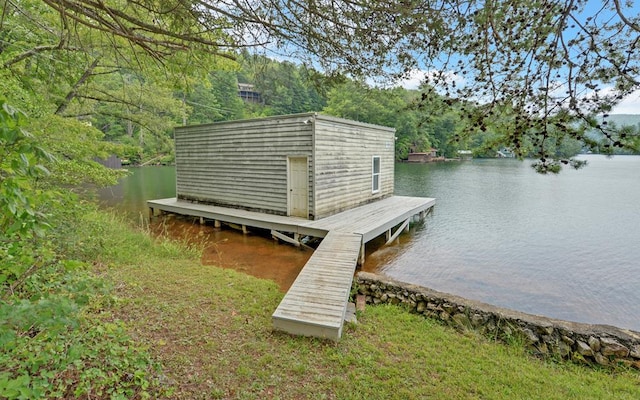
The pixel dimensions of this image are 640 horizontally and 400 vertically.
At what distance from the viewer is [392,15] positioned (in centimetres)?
253

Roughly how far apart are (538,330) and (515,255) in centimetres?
476

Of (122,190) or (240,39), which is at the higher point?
(240,39)

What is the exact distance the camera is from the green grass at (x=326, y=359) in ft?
8.98

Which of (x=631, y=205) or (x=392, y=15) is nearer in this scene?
(x=392, y=15)

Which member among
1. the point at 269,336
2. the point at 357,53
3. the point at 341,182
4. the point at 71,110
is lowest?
the point at 269,336

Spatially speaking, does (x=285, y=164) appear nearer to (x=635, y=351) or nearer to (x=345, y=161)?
(x=345, y=161)

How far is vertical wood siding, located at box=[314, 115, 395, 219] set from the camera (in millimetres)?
8367

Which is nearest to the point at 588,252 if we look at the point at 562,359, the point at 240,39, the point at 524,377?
the point at 562,359

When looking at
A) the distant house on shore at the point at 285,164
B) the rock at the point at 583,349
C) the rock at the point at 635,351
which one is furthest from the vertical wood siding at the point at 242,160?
the rock at the point at 635,351

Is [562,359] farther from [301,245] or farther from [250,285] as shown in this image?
[301,245]

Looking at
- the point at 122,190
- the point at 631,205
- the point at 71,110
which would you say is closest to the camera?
the point at 71,110

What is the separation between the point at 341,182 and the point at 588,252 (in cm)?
657

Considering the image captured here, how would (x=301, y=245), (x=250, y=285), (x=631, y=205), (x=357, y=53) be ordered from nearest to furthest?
(x=357, y=53), (x=250, y=285), (x=301, y=245), (x=631, y=205)

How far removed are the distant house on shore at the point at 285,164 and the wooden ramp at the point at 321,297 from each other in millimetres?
2675
